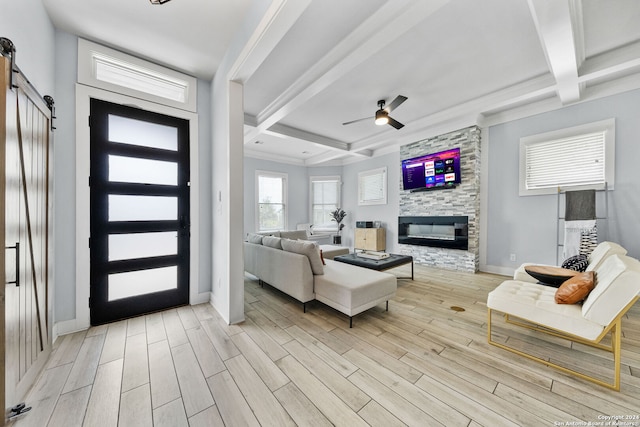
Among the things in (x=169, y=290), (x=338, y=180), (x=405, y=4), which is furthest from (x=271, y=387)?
(x=338, y=180)

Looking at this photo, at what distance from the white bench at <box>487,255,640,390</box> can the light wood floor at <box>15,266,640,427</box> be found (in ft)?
0.92

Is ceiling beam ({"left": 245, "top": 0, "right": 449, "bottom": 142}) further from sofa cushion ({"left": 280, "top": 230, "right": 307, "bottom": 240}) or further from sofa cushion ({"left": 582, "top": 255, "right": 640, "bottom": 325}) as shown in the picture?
sofa cushion ({"left": 280, "top": 230, "right": 307, "bottom": 240})

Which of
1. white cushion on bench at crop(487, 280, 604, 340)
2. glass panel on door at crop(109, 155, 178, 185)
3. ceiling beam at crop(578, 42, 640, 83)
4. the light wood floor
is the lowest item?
the light wood floor

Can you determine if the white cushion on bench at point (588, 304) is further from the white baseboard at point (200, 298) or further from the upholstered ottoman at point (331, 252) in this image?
the white baseboard at point (200, 298)

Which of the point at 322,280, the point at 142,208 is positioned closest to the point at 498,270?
the point at 322,280

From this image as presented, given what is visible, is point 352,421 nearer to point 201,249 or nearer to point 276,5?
point 201,249

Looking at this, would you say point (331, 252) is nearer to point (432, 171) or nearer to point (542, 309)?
point (432, 171)

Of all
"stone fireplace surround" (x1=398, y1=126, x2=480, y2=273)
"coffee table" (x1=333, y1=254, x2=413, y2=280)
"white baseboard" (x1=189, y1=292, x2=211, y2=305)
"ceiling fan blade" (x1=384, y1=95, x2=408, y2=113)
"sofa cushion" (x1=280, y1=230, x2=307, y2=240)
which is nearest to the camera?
"white baseboard" (x1=189, y1=292, x2=211, y2=305)

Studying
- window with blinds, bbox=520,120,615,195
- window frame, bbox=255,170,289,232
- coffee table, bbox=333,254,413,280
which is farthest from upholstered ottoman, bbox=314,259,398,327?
window frame, bbox=255,170,289,232

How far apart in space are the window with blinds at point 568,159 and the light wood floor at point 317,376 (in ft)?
6.81

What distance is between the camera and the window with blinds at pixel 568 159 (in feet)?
11.2

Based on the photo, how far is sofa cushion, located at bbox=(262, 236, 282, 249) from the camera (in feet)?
10.8

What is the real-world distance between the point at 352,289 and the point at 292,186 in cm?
543

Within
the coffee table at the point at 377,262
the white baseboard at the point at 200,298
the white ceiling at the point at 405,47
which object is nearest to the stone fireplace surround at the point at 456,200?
the white ceiling at the point at 405,47
